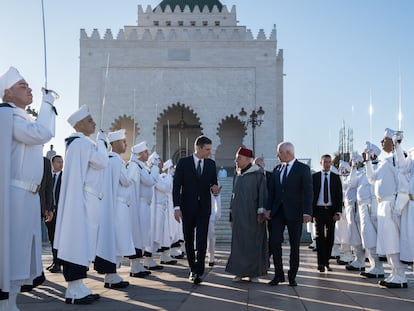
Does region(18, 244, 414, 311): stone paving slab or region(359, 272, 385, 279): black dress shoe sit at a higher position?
region(18, 244, 414, 311): stone paving slab

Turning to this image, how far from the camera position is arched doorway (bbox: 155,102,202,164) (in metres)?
34.6

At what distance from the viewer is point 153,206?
996 cm

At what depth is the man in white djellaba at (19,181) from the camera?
14.4 ft

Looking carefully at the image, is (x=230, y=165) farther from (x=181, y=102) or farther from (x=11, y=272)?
(x=11, y=272)

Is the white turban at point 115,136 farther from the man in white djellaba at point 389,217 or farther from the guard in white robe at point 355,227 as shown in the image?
the guard in white robe at point 355,227

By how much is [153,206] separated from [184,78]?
2378cm

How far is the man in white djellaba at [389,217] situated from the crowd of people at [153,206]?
0.04ft

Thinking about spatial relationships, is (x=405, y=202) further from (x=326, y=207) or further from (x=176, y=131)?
(x=176, y=131)

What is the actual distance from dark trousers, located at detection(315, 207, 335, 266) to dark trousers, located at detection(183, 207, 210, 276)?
2464 millimetres

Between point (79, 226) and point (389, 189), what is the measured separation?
4174mm

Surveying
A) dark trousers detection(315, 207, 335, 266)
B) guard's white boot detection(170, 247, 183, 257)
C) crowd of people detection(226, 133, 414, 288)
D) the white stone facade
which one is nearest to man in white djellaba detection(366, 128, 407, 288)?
crowd of people detection(226, 133, 414, 288)

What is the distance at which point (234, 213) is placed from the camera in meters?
7.50

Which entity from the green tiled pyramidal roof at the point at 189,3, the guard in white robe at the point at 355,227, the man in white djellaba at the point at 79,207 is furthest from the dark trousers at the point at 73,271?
the green tiled pyramidal roof at the point at 189,3

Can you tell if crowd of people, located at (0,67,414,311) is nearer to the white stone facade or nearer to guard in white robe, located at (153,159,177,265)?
guard in white robe, located at (153,159,177,265)
